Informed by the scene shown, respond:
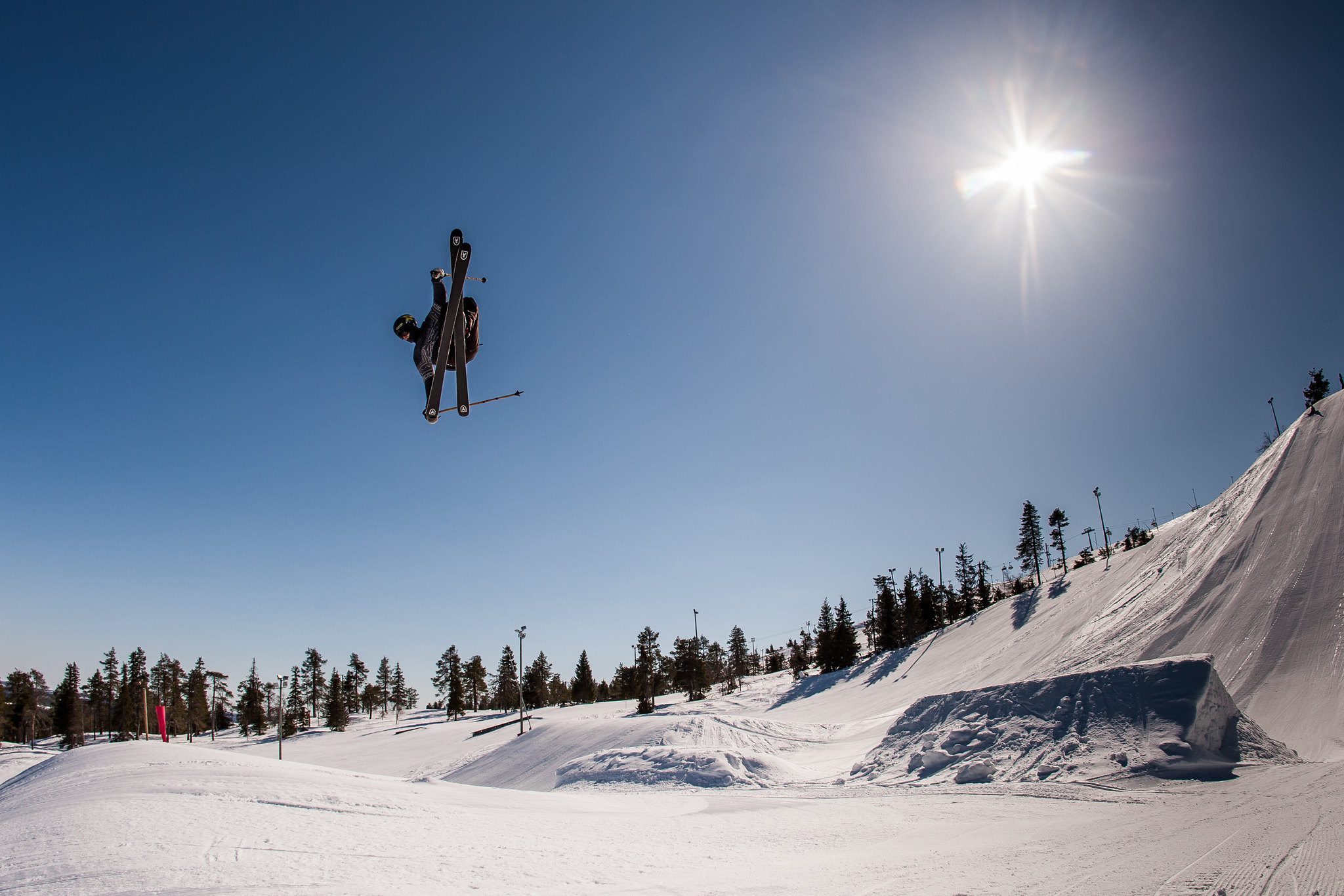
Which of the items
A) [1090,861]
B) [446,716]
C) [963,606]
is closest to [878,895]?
[1090,861]

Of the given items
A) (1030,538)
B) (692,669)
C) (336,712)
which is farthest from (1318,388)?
(336,712)

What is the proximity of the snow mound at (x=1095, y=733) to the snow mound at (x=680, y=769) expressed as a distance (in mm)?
3226

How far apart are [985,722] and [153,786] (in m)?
17.6

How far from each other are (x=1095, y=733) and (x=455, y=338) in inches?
632

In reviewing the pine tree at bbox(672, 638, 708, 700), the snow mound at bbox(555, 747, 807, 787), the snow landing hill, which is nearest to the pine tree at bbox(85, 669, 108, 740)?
the snow landing hill

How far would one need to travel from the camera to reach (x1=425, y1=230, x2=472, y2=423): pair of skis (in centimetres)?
816

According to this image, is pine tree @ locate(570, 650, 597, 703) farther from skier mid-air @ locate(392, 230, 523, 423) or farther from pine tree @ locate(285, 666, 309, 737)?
skier mid-air @ locate(392, 230, 523, 423)

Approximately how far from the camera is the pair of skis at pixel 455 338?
321 inches

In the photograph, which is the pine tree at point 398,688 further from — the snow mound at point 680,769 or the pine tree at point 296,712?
the snow mound at point 680,769

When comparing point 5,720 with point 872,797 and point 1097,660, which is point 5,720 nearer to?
point 872,797

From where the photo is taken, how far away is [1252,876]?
255 inches

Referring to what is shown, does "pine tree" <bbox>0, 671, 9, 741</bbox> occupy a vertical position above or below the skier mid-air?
below

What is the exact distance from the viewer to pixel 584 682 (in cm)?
6869

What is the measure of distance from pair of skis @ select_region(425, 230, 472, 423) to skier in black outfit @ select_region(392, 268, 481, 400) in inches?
3.4
